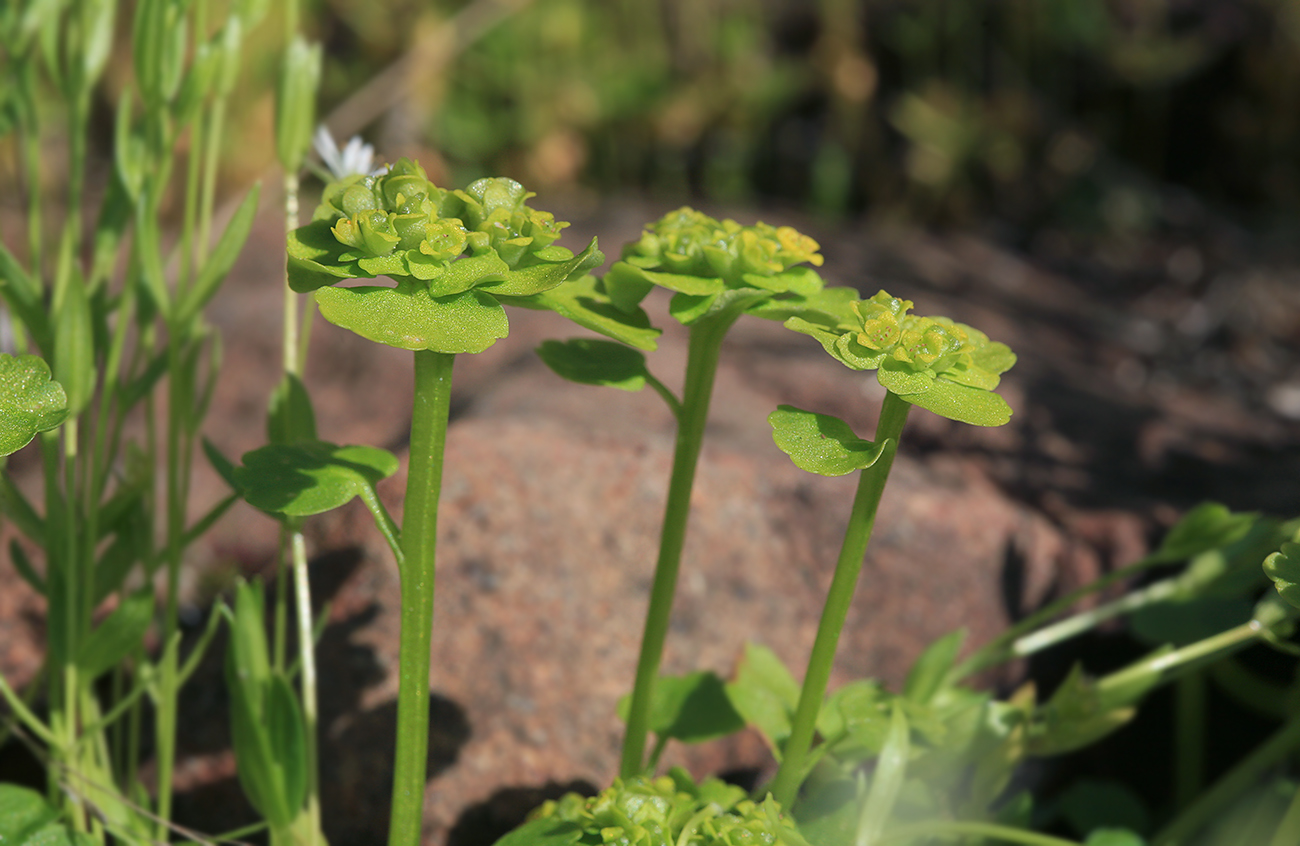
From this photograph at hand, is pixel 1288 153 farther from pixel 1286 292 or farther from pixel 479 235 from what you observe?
pixel 479 235

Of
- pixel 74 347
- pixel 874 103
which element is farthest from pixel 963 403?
pixel 874 103

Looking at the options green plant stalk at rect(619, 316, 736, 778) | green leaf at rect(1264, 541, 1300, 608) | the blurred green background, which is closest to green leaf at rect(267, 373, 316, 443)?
green plant stalk at rect(619, 316, 736, 778)

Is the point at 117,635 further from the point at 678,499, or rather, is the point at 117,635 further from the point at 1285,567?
the point at 1285,567

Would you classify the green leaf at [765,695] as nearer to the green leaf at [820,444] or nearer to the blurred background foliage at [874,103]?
the green leaf at [820,444]

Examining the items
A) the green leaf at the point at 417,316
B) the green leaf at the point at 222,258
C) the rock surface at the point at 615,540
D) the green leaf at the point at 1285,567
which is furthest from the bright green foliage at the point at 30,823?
the green leaf at the point at 1285,567

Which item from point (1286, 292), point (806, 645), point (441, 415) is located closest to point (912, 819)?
point (806, 645)

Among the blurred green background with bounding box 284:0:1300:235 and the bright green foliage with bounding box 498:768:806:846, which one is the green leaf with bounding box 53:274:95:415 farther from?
the blurred green background with bounding box 284:0:1300:235

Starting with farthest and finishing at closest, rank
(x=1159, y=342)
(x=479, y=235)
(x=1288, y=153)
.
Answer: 1. (x=1288, y=153)
2. (x=1159, y=342)
3. (x=479, y=235)
